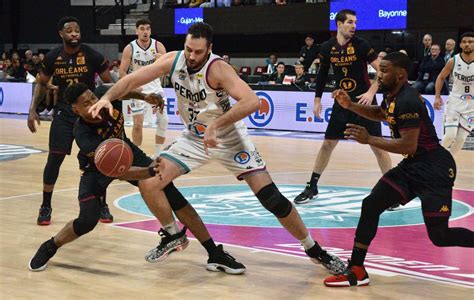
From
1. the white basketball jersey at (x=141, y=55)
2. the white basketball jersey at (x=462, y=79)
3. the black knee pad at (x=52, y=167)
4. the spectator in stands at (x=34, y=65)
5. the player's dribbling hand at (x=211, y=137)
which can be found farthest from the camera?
the spectator in stands at (x=34, y=65)

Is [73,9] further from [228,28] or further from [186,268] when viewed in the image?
[186,268]

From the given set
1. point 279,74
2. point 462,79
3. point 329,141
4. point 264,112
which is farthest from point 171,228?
point 279,74

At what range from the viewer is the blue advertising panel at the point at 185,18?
21.8 metres

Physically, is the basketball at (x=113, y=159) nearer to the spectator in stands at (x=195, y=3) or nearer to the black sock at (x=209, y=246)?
the black sock at (x=209, y=246)

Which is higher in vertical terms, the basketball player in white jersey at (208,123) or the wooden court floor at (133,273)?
the basketball player in white jersey at (208,123)

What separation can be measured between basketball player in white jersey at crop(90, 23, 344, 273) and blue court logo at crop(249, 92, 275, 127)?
11436 mm

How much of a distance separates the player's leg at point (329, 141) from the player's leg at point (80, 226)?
3168 mm

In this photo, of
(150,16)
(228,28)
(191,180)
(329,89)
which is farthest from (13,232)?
(150,16)

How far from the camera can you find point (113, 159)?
533 cm

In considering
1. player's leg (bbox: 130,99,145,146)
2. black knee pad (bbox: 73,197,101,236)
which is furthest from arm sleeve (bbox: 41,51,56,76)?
player's leg (bbox: 130,99,145,146)

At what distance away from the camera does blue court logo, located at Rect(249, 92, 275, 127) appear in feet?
56.8

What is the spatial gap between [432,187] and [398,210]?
3077mm

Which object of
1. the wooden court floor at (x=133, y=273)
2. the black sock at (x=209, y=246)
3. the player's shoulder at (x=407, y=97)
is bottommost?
the wooden court floor at (x=133, y=273)

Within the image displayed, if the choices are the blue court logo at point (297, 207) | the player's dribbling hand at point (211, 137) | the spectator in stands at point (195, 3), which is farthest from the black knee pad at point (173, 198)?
the spectator in stands at point (195, 3)
